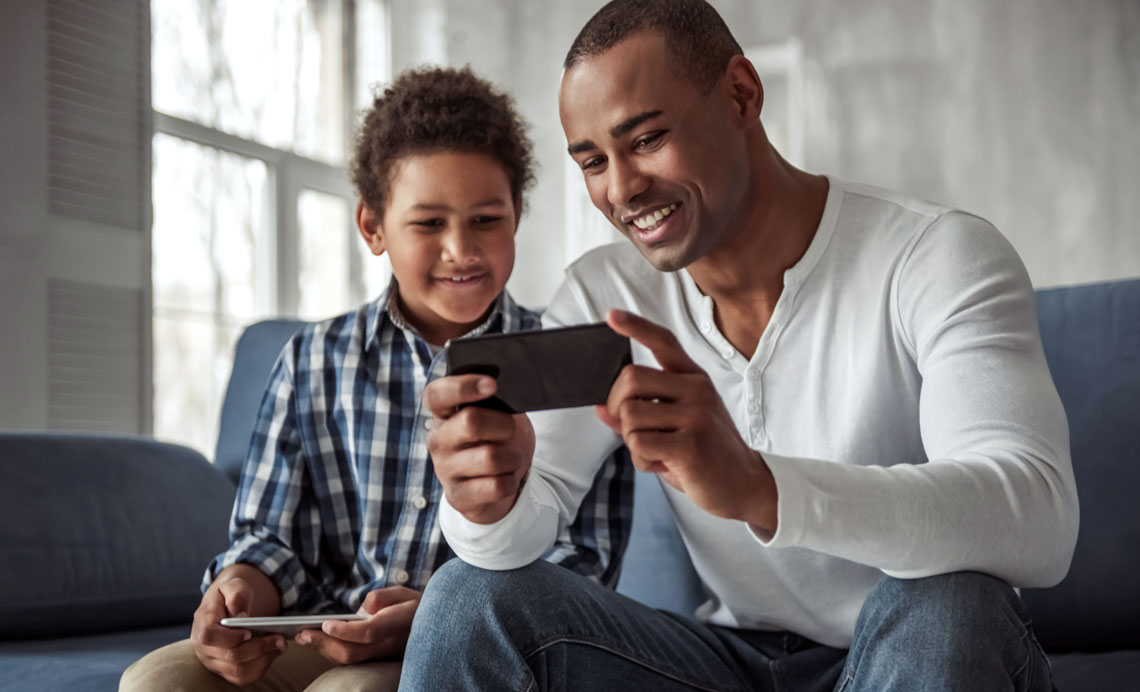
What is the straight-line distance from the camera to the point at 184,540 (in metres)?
1.76

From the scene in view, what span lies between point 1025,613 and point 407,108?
3.47ft

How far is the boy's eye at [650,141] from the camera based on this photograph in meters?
1.24

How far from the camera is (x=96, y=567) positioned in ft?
5.40

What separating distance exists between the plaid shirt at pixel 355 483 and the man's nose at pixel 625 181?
14.1 inches

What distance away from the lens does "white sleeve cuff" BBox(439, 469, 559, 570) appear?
1.06 meters

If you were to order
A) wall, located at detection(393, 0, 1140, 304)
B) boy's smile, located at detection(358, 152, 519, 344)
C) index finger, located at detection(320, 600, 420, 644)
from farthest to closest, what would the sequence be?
wall, located at detection(393, 0, 1140, 304)
boy's smile, located at detection(358, 152, 519, 344)
index finger, located at detection(320, 600, 420, 644)

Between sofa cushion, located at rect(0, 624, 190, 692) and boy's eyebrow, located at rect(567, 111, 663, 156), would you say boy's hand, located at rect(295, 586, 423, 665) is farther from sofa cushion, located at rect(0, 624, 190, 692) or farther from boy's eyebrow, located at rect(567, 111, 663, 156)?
boy's eyebrow, located at rect(567, 111, 663, 156)

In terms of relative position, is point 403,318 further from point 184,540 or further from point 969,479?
point 969,479

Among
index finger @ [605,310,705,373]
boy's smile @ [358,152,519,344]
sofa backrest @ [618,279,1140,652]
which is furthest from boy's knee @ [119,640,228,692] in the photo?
sofa backrest @ [618,279,1140,652]

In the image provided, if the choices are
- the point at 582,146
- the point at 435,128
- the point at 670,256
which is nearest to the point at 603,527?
the point at 670,256

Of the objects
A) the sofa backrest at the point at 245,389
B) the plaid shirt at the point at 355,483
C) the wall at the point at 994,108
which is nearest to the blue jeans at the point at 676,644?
the plaid shirt at the point at 355,483

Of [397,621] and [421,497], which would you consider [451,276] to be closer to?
[421,497]

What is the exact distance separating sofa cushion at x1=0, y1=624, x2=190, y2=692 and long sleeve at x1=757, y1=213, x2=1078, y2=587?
0.94m

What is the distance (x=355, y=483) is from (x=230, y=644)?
332 mm
